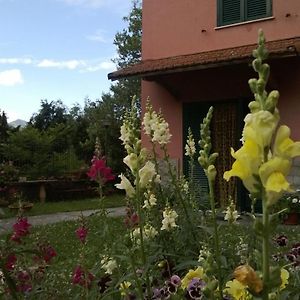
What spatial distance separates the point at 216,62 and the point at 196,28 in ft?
5.88

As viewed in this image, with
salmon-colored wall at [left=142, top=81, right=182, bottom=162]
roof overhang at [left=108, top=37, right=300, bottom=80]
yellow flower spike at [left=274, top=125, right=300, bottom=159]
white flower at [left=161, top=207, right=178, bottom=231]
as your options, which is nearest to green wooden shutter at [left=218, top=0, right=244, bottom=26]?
roof overhang at [left=108, top=37, right=300, bottom=80]

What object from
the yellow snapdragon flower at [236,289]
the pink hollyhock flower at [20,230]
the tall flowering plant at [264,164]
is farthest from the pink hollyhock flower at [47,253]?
the tall flowering plant at [264,164]

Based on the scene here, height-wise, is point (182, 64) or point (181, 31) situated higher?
point (181, 31)

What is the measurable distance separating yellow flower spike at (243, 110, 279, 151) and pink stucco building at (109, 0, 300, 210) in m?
7.70

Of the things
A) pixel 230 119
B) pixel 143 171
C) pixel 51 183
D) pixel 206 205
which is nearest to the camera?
pixel 143 171

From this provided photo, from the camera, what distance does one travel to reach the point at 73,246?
734cm

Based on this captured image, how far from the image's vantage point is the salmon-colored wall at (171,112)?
1109cm

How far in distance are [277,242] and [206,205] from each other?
3.46 feet

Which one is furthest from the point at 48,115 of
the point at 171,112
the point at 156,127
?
the point at 156,127

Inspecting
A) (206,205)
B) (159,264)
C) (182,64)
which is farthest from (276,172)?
(182,64)

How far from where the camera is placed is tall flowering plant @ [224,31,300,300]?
1064mm

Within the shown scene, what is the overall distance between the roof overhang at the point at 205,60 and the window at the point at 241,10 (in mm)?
626

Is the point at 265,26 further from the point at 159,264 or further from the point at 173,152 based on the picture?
the point at 159,264

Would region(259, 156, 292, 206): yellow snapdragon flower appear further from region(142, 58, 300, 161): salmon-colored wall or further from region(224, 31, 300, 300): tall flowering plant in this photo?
region(142, 58, 300, 161): salmon-colored wall
